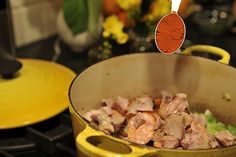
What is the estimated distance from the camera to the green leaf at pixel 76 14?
96 centimetres

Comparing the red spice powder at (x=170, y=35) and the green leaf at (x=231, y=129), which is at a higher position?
the red spice powder at (x=170, y=35)

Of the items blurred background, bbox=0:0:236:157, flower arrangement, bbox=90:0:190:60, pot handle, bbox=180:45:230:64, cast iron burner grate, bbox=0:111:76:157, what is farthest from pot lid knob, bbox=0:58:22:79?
pot handle, bbox=180:45:230:64

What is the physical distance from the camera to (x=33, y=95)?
0.75m

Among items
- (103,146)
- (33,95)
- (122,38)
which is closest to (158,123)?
(103,146)

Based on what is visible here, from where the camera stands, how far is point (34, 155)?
695 mm

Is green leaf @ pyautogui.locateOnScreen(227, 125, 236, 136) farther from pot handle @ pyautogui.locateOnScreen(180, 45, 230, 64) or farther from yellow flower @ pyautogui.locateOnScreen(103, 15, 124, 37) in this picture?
yellow flower @ pyautogui.locateOnScreen(103, 15, 124, 37)

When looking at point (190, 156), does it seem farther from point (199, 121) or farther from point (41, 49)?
point (41, 49)

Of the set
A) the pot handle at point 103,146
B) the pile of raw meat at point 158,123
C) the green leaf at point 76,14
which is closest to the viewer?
the pot handle at point 103,146

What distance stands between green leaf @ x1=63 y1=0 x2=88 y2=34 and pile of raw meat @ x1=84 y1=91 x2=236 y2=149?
1.05 feet

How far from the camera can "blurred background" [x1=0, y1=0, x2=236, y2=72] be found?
972 mm

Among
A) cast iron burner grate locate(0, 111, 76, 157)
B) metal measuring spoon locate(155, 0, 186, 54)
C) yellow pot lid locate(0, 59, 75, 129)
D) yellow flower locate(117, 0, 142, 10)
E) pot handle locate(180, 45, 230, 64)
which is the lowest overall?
cast iron burner grate locate(0, 111, 76, 157)

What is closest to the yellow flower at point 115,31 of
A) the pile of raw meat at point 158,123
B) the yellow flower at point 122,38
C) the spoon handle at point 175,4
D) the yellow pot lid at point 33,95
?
the yellow flower at point 122,38

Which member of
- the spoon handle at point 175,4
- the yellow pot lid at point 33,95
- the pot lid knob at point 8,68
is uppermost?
the spoon handle at point 175,4

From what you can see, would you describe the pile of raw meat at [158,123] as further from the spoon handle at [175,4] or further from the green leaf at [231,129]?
the spoon handle at [175,4]
